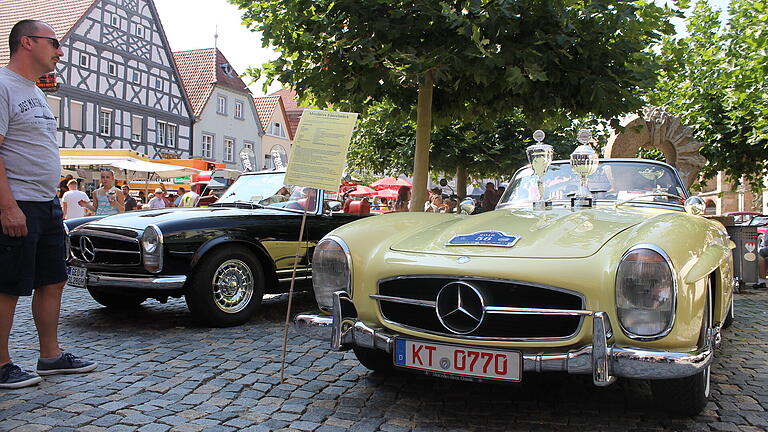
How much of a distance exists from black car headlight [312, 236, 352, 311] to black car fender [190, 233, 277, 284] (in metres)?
2.10

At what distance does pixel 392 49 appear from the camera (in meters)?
6.90

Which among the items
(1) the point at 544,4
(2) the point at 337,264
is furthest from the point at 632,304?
(1) the point at 544,4

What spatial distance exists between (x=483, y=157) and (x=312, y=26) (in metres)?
11.7

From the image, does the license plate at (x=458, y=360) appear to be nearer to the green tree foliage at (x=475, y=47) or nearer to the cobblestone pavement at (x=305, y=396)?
the cobblestone pavement at (x=305, y=396)

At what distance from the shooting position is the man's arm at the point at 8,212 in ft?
11.4

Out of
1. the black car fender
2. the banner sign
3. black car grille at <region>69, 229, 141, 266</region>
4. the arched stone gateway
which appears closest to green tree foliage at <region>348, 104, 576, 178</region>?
the arched stone gateway

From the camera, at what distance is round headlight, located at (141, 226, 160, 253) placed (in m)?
5.13

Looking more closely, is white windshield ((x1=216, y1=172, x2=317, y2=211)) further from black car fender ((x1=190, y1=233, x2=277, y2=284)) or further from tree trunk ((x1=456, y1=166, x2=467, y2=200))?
tree trunk ((x1=456, y1=166, x2=467, y2=200))

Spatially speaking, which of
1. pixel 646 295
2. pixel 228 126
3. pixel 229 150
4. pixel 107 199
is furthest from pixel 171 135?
pixel 646 295

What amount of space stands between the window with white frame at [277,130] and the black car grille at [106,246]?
37.2 meters

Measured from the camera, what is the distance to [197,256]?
17.5 feet

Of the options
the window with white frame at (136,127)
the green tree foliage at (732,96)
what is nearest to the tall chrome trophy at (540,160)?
the green tree foliage at (732,96)

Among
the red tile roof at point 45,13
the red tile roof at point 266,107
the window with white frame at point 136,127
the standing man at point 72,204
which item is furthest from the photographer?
the red tile roof at point 266,107

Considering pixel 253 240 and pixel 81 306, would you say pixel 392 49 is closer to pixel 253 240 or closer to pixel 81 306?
A: pixel 253 240
